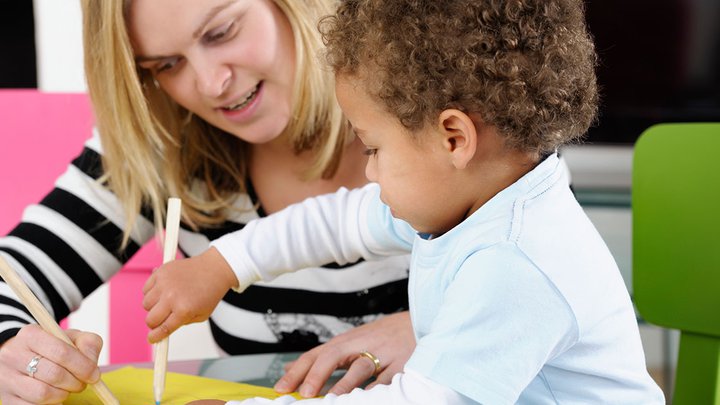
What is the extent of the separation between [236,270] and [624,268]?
1501 millimetres

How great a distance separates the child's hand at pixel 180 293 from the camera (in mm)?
774

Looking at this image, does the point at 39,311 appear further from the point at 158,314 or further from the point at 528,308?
the point at 528,308

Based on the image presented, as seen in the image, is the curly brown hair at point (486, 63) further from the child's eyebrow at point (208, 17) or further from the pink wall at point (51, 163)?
the pink wall at point (51, 163)

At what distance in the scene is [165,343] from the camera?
775 millimetres

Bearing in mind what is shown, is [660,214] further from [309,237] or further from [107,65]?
[107,65]

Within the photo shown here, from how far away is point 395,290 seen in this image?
108 centimetres

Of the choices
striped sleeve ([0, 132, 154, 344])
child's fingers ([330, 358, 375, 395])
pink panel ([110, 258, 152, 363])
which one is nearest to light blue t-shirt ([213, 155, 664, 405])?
child's fingers ([330, 358, 375, 395])

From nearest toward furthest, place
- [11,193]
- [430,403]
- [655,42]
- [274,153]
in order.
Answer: [430,403], [274,153], [11,193], [655,42]

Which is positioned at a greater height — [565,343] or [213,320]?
[565,343]

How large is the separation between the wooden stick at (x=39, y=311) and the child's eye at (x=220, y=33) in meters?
0.35

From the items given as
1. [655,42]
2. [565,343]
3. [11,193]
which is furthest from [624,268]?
[565,343]

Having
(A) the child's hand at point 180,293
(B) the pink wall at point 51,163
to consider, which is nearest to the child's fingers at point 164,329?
(A) the child's hand at point 180,293

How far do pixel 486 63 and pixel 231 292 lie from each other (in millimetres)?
596

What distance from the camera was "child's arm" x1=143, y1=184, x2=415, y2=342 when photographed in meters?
0.78
